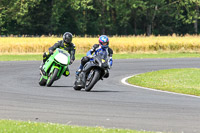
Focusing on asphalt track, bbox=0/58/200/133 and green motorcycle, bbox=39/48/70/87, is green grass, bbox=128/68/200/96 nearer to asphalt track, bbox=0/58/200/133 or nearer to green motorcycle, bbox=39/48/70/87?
asphalt track, bbox=0/58/200/133

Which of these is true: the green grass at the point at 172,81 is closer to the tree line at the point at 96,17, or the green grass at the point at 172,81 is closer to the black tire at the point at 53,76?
the black tire at the point at 53,76

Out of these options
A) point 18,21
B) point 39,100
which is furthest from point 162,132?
point 18,21

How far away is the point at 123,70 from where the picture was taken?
26.2 m

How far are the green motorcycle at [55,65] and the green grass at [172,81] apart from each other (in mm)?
3291

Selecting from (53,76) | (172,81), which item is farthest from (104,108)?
(172,81)

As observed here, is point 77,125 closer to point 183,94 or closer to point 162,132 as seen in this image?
point 162,132

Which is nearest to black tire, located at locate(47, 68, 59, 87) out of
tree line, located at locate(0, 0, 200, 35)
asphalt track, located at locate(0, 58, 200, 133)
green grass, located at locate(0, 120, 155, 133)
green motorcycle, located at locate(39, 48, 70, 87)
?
green motorcycle, located at locate(39, 48, 70, 87)

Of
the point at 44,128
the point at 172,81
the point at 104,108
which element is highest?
the point at 44,128

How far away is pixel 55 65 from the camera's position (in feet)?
54.5

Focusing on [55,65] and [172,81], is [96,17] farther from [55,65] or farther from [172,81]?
[55,65]

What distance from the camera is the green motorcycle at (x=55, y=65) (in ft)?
54.0

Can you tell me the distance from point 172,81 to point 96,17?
55603 mm

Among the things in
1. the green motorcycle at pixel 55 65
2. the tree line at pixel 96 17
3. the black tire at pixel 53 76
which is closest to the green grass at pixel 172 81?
the green motorcycle at pixel 55 65

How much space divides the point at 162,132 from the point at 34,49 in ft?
108
